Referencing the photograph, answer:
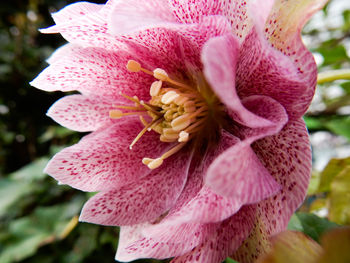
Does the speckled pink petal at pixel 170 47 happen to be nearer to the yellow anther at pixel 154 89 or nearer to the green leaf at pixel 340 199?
the yellow anther at pixel 154 89

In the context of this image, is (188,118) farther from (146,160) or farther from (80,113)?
(80,113)

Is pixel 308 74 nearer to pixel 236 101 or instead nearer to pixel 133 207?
pixel 236 101

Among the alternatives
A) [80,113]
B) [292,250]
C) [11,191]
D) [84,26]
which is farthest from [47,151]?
[292,250]

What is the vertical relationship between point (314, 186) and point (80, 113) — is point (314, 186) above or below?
below

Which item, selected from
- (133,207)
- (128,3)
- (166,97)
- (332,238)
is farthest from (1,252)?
(332,238)

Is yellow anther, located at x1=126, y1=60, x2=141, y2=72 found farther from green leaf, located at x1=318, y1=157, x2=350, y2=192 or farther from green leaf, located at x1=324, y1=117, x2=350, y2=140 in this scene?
green leaf, located at x1=324, y1=117, x2=350, y2=140

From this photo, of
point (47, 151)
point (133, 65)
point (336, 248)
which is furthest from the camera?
point (47, 151)
